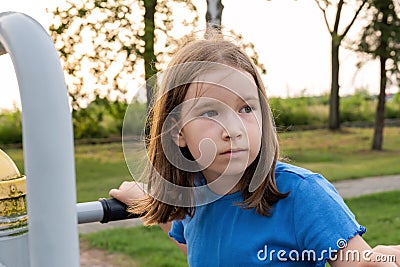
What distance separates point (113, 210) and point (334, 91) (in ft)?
28.7

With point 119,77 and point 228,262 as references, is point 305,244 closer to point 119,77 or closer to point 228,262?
point 228,262

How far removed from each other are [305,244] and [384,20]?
7.76m

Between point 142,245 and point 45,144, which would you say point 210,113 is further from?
point 142,245

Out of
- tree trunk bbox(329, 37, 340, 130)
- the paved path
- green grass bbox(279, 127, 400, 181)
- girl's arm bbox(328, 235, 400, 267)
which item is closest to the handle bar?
girl's arm bbox(328, 235, 400, 267)

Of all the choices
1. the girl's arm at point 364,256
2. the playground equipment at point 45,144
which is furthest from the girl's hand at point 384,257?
the playground equipment at point 45,144

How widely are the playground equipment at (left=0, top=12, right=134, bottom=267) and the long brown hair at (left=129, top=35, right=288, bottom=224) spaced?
1.45 feet

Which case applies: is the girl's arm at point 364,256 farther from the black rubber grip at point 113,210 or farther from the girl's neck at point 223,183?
the black rubber grip at point 113,210

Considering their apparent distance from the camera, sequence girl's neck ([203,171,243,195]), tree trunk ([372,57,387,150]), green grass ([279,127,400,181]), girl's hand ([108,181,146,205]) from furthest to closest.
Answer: tree trunk ([372,57,387,150]), green grass ([279,127,400,181]), girl's hand ([108,181,146,205]), girl's neck ([203,171,243,195])

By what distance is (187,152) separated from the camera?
107 cm

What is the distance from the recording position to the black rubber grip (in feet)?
3.68

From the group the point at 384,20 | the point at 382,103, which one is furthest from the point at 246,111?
the point at 382,103

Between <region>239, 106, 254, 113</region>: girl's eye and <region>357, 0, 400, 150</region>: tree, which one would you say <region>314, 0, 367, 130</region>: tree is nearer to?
<region>357, 0, 400, 150</region>: tree

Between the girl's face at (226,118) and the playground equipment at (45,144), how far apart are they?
40 centimetres

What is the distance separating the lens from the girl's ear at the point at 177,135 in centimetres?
104
